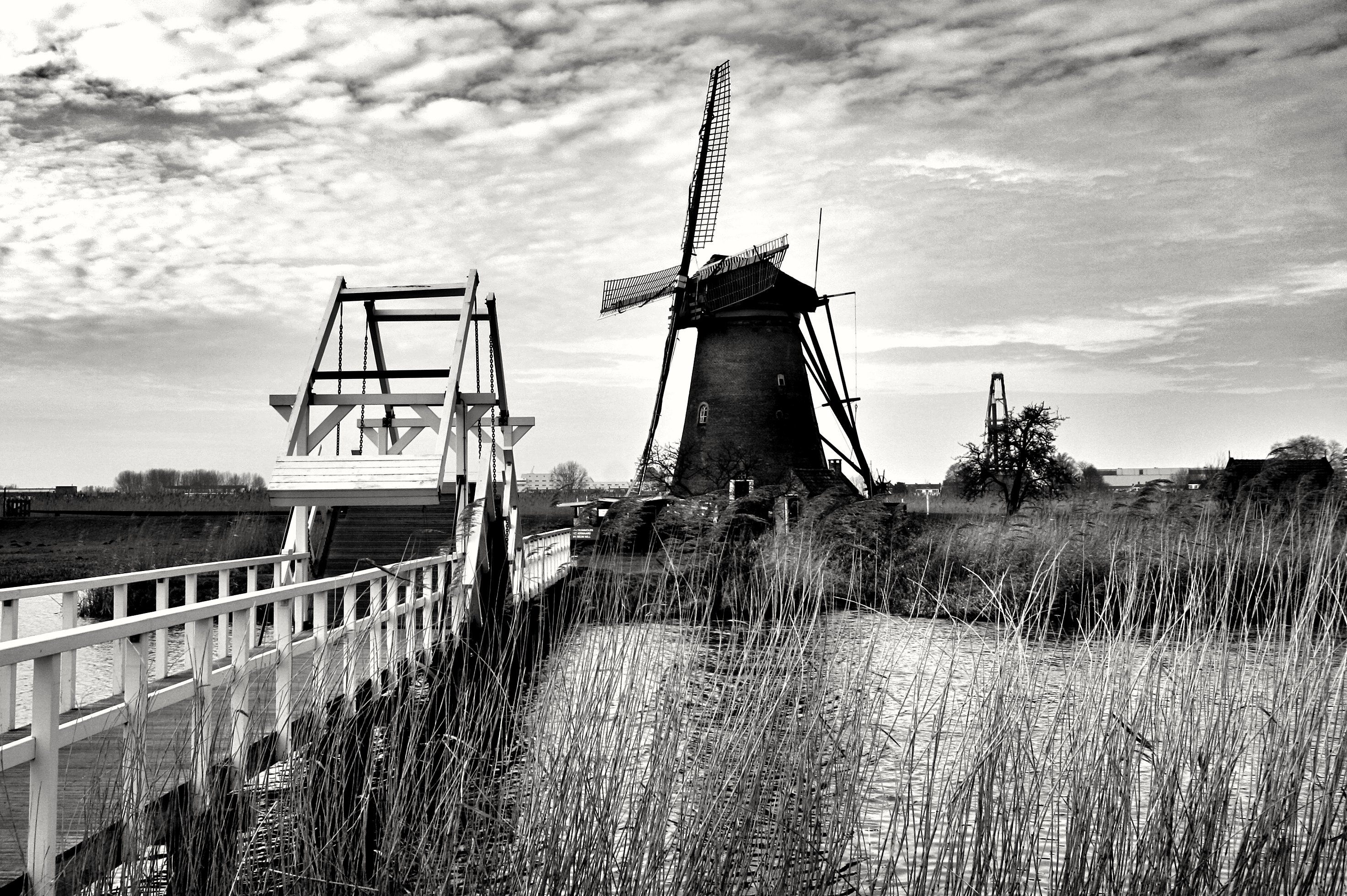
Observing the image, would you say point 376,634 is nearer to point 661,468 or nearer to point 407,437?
point 407,437

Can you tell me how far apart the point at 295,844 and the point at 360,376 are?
925cm

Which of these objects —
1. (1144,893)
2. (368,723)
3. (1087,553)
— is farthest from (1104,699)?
(1087,553)

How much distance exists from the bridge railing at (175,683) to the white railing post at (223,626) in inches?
4.1

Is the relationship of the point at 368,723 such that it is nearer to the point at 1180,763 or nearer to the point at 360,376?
the point at 1180,763

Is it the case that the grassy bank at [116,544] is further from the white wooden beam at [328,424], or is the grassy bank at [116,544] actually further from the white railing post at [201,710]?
the white railing post at [201,710]

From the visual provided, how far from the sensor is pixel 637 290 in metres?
30.5

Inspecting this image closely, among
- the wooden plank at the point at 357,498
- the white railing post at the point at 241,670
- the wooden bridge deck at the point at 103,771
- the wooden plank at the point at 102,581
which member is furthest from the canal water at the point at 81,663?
the white railing post at the point at 241,670

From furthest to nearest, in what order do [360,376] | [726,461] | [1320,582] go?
[726,461], [360,376], [1320,582]

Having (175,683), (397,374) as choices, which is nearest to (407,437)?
(397,374)

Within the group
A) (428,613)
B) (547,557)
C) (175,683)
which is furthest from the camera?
(547,557)

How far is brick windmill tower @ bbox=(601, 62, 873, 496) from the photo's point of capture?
2723 centimetres

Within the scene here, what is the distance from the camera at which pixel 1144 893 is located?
361 cm

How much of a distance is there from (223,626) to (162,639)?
119cm

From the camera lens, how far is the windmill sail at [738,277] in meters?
27.2
